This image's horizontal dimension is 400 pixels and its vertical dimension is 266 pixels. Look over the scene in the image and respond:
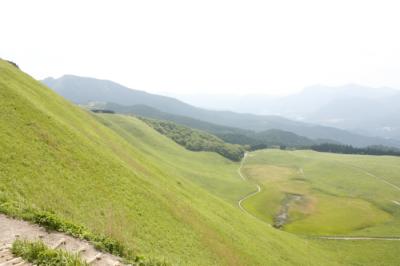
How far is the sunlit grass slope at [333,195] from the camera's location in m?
90.3

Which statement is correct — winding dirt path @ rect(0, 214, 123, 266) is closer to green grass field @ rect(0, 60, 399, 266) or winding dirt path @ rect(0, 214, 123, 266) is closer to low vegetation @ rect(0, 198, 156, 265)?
low vegetation @ rect(0, 198, 156, 265)

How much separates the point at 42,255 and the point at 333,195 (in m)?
122

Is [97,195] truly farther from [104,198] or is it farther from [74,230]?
[74,230]

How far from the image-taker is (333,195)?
119m

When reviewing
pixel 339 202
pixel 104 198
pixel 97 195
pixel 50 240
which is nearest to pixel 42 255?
pixel 50 240

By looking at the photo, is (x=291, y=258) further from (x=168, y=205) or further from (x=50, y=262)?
(x=50, y=262)

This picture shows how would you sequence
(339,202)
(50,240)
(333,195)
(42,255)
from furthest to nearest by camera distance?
(333,195) < (339,202) < (50,240) < (42,255)

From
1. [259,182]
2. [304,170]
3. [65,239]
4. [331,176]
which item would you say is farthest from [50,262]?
[304,170]

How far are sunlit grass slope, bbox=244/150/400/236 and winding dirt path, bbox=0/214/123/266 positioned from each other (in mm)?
78278

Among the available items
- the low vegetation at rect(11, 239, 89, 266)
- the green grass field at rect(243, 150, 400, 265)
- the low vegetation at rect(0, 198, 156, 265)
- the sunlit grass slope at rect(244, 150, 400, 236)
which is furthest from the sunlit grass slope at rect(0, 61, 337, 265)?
the sunlit grass slope at rect(244, 150, 400, 236)

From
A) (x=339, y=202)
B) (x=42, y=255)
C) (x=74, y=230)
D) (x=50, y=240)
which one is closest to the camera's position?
(x=42, y=255)

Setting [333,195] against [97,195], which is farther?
[333,195]

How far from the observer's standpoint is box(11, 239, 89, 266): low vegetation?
12.7 m

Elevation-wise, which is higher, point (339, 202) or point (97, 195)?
point (97, 195)
